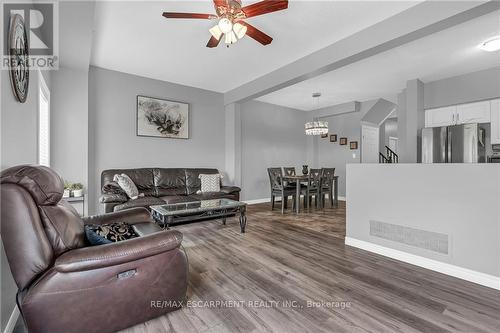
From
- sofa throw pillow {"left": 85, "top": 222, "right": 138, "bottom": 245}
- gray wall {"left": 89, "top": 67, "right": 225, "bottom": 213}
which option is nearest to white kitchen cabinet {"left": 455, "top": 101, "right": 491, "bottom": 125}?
gray wall {"left": 89, "top": 67, "right": 225, "bottom": 213}

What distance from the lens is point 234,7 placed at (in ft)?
7.02

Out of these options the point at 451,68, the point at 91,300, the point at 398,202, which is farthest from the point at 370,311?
the point at 451,68

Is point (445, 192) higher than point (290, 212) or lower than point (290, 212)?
higher

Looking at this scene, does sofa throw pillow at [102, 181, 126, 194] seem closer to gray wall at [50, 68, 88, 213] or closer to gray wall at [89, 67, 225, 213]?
gray wall at [50, 68, 88, 213]

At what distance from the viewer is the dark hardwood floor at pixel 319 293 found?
1.59 meters

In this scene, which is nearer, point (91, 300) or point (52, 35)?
point (91, 300)

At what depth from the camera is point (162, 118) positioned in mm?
5020

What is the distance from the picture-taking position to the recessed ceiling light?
3203 mm

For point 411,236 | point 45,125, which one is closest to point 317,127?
point 411,236

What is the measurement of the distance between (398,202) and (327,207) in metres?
3.15

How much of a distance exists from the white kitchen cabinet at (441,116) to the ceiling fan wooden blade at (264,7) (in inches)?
179

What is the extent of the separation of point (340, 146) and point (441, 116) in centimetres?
273

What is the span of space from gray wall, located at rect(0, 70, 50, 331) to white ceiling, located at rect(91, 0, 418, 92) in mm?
1356

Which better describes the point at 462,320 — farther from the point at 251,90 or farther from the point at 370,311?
the point at 251,90
